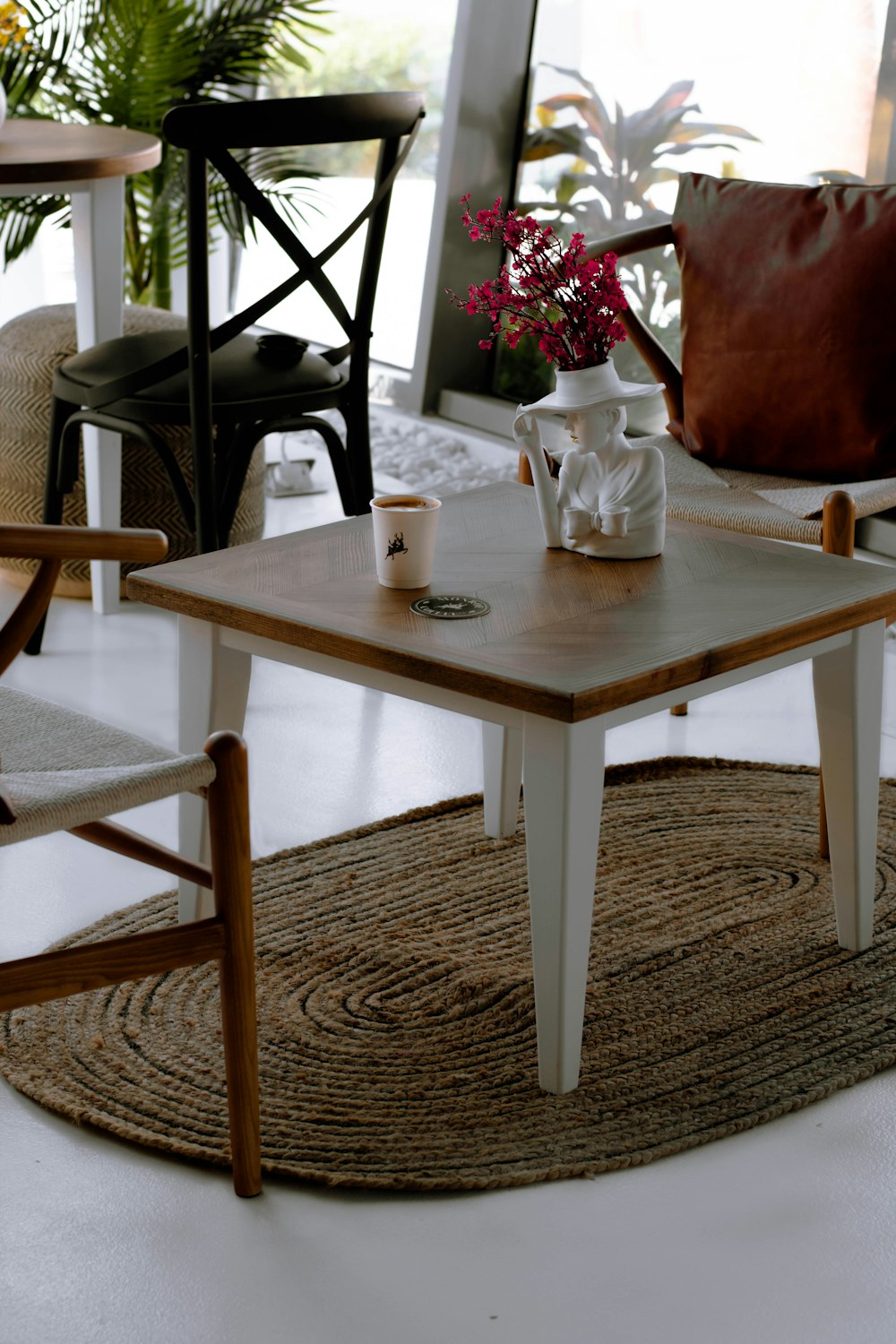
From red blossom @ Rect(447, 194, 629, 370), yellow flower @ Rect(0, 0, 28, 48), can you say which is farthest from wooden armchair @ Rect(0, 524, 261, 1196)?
yellow flower @ Rect(0, 0, 28, 48)

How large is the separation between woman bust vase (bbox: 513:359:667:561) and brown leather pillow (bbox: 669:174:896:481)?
716 millimetres

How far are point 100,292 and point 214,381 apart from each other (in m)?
0.37

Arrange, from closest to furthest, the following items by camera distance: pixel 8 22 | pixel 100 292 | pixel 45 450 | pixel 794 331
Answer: pixel 794 331 < pixel 100 292 < pixel 45 450 < pixel 8 22

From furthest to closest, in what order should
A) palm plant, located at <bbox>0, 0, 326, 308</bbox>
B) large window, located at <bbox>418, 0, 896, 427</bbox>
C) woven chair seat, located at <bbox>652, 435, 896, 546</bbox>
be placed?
palm plant, located at <bbox>0, 0, 326, 308</bbox> < large window, located at <bbox>418, 0, 896, 427</bbox> < woven chair seat, located at <bbox>652, 435, 896, 546</bbox>

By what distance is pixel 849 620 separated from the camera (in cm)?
182

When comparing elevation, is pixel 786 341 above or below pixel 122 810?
above

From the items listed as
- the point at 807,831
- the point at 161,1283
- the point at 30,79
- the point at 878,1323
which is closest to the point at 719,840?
the point at 807,831

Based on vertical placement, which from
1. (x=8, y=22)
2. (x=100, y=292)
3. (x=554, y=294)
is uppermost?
(x=8, y=22)

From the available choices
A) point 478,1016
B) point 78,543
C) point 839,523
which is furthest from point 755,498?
point 78,543

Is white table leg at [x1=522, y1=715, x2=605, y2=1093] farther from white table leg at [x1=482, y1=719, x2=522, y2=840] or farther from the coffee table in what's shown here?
white table leg at [x1=482, y1=719, x2=522, y2=840]

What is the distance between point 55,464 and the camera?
2955 millimetres

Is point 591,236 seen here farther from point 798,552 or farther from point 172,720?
point 798,552

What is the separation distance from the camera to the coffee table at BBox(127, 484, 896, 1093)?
1596mm

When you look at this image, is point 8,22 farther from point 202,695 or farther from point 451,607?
point 451,607
